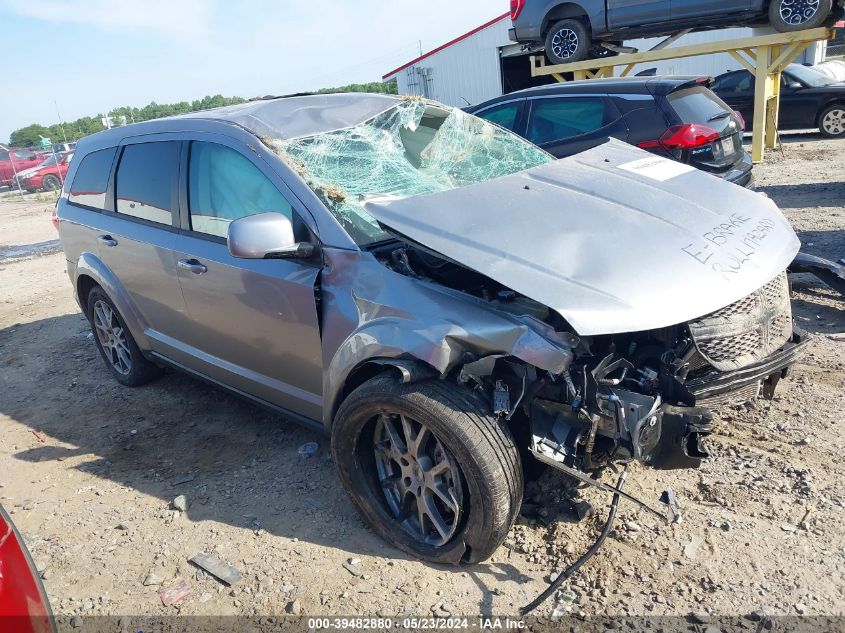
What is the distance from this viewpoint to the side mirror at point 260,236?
2.78 m

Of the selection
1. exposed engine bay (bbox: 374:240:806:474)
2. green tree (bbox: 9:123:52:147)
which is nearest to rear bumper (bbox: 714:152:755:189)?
exposed engine bay (bbox: 374:240:806:474)

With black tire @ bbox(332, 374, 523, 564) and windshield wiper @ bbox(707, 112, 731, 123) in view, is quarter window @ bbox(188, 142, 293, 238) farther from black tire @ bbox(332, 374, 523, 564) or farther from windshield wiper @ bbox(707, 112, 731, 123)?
windshield wiper @ bbox(707, 112, 731, 123)

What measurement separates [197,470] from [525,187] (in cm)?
239

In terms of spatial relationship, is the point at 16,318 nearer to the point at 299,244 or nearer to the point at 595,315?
the point at 299,244

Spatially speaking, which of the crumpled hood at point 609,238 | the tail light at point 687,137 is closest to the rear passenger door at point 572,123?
the tail light at point 687,137

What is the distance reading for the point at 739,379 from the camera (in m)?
2.64

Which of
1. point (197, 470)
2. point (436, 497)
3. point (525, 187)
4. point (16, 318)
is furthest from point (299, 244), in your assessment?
point (16, 318)

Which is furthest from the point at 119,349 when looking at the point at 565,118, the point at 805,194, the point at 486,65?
the point at 486,65

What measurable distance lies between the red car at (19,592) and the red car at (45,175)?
963 inches

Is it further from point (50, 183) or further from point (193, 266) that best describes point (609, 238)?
point (50, 183)

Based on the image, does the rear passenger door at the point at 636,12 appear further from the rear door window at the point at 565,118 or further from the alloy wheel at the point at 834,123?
the rear door window at the point at 565,118

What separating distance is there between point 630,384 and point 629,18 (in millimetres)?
10455

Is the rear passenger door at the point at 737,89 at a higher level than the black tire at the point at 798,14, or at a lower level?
lower

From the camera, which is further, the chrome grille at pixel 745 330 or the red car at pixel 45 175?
the red car at pixel 45 175
